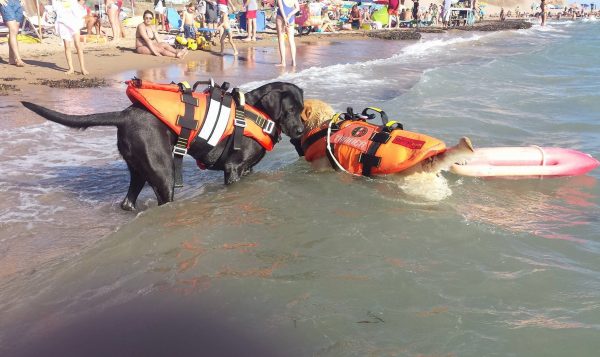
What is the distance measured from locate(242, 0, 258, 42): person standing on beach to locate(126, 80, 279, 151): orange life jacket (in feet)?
49.5

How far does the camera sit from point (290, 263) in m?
2.97

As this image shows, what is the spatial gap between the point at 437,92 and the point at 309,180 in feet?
18.6

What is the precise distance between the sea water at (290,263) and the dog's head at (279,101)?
0.58 meters

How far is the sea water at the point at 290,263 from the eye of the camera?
229 centimetres

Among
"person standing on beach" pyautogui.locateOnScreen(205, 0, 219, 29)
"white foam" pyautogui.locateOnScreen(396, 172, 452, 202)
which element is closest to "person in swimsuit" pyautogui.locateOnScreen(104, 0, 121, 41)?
"person standing on beach" pyautogui.locateOnScreen(205, 0, 219, 29)

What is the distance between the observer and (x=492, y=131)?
668cm

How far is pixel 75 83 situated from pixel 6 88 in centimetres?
122

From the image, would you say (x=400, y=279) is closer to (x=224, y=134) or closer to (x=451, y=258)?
(x=451, y=258)

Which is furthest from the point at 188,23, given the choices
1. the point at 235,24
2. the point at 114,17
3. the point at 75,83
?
the point at 75,83

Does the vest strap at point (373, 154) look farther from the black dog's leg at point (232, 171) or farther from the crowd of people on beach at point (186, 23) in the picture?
the crowd of people on beach at point (186, 23)

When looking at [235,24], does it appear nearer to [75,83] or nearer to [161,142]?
[75,83]

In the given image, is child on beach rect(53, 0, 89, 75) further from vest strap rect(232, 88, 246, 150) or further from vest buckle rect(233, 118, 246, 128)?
vest buckle rect(233, 118, 246, 128)

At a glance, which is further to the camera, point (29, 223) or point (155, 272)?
point (29, 223)

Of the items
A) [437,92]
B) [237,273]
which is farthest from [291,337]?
[437,92]
